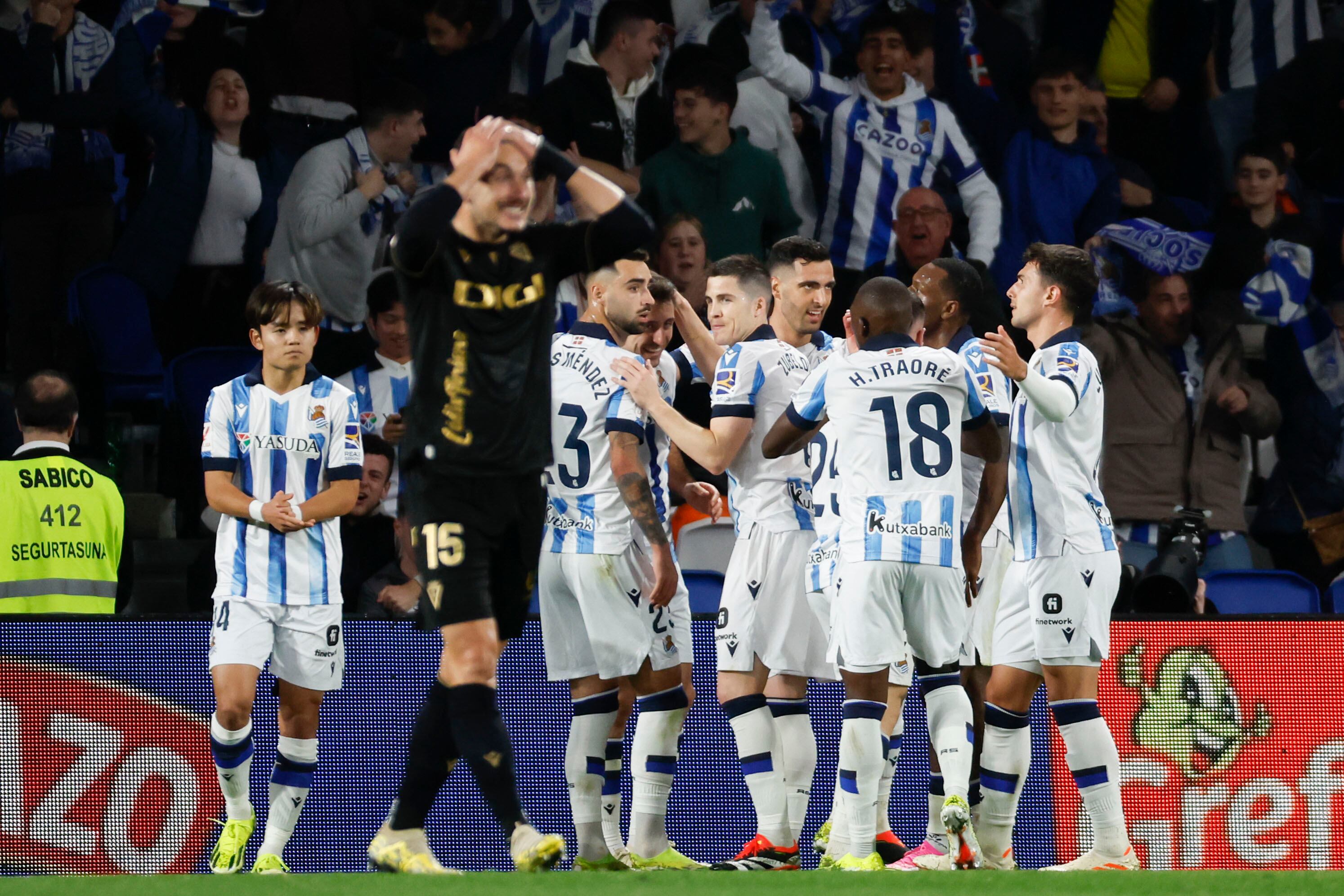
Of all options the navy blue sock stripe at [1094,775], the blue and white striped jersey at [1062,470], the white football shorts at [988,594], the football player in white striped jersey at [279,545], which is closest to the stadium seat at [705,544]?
the white football shorts at [988,594]

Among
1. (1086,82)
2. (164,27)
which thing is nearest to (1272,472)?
(1086,82)

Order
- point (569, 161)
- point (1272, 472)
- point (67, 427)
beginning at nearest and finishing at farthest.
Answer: point (569, 161), point (67, 427), point (1272, 472)

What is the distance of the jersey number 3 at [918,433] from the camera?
5805mm

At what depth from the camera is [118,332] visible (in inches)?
376

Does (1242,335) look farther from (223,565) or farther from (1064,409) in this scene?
(223,565)

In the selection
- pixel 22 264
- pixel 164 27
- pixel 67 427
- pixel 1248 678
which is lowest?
pixel 1248 678

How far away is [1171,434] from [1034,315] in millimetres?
4019

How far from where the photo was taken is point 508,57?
34.6ft

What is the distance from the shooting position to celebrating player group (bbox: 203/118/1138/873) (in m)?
5.84

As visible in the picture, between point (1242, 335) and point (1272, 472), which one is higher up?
point (1242, 335)

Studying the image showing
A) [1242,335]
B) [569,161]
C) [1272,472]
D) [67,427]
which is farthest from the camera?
[1242,335]

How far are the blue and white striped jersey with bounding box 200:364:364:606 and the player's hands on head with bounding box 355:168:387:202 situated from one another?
3222 mm

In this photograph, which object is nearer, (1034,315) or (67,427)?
(1034,315)

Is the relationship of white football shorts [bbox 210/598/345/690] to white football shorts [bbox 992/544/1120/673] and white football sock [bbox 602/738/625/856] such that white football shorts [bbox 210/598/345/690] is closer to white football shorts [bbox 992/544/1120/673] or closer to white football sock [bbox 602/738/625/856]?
white football sock [bbox 602/738/625/856]
